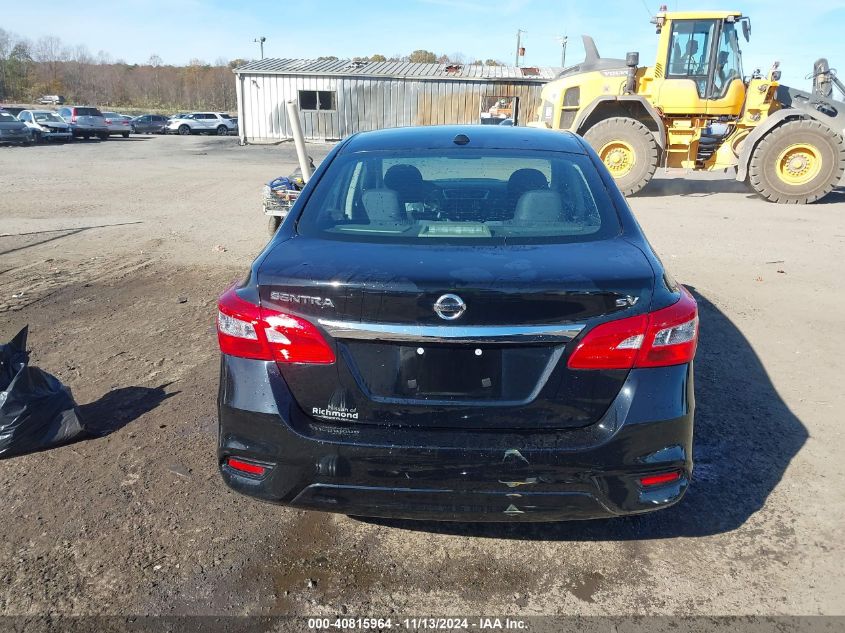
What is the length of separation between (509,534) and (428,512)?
67 cm

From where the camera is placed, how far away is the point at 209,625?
224 centimetres

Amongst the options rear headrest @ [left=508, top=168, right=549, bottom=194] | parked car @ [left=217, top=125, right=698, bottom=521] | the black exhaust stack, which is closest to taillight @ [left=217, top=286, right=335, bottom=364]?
parked car @ [left=217, top=125, right=698, bottom=521]

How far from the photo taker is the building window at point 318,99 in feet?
102

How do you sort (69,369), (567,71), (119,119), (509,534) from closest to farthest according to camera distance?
(509,534) → (69,369) → (567,71) → (119,119)

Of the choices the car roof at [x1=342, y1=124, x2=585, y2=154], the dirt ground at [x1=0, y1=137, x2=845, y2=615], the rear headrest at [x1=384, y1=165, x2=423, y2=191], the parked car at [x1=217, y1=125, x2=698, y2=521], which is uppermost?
the car roof at [x1=342, y1=124, x2=585, y2=154]

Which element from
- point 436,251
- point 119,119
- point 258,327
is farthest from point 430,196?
point 119,119

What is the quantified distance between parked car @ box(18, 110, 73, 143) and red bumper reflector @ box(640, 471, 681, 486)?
36585mm

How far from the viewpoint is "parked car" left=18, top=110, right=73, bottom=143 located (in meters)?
31.8

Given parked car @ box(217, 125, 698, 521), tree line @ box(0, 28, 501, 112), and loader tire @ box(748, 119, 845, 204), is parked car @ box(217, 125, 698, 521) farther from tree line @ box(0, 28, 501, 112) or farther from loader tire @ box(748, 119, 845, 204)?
tree line @ box(0, 28, 501, 112)

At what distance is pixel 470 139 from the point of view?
3340mm

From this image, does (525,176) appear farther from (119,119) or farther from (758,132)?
(119,119)

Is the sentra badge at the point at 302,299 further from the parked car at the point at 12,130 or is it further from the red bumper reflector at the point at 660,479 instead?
the parked car at the point at 12,130

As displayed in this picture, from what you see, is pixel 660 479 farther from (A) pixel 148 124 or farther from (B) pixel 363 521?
(A) pixel 148 124

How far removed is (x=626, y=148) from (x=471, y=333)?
12.3 meters
